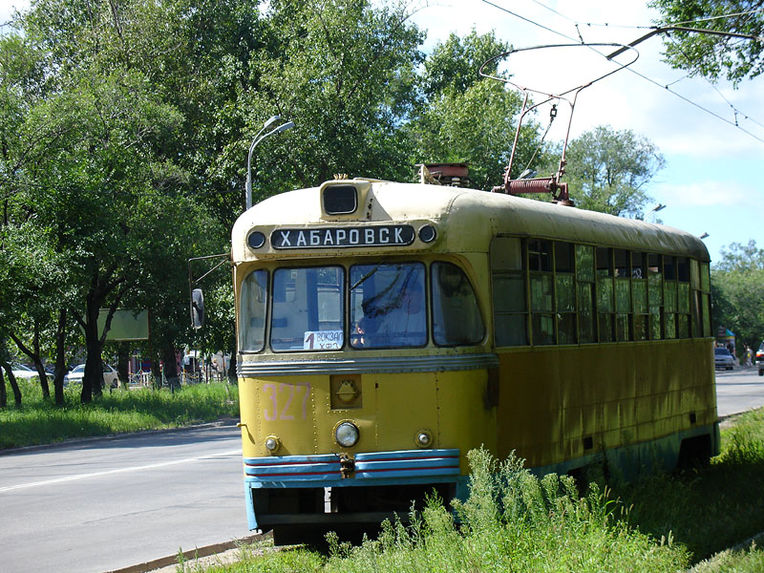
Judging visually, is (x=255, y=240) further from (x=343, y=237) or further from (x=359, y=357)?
(x=359, y=357)

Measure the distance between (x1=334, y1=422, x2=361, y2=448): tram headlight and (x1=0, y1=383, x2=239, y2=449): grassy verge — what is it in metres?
19.7

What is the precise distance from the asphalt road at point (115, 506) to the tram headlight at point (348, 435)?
2.39m

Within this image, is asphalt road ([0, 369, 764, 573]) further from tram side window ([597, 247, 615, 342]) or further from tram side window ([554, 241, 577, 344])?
tram side window ([597, 247, 615, 342])

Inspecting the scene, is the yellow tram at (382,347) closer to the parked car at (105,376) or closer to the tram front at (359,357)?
the tram front at (359,357)

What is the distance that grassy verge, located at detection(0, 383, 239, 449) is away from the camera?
28109mm

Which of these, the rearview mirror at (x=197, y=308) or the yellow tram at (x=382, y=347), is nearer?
the yellow tram at (x=382, y=347)

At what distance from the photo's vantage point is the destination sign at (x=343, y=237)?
9.02m

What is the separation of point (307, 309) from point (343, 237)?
0.67 meters

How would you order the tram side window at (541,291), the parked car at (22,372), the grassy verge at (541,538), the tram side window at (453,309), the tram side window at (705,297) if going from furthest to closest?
the parked car at (22,372) < the tram side window at (705,297) < the tram side window at (541,291) < the tram side window at (453,309) < the grassy verge at (541,538)

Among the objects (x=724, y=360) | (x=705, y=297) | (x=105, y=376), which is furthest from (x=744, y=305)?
(x=705, y=297)

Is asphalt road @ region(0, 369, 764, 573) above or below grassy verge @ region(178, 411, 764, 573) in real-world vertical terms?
below

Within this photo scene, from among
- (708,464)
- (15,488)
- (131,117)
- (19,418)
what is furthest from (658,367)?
(131,117)

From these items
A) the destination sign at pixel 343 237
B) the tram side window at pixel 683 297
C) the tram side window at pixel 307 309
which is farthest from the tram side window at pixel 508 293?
the tram side window at pixel 683 297

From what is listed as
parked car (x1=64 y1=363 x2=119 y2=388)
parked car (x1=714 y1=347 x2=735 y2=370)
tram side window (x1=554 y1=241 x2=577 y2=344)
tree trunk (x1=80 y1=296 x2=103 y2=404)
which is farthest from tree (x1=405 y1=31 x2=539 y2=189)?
tram side window (x1=554 y1=241 x2=577 y2=344)
